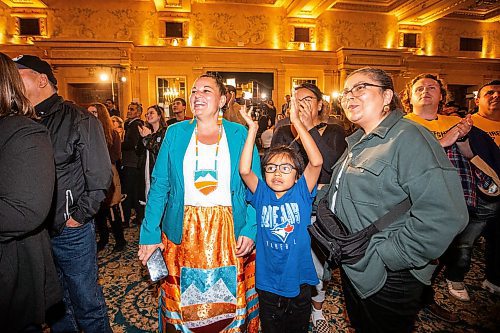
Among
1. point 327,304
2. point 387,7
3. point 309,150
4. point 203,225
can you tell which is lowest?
point 327,304

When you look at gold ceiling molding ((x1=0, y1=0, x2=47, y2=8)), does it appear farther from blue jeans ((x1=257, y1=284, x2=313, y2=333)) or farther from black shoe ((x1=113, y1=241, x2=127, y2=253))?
blue jeans ((x1=257, y1=284, x2=313, y2=333))

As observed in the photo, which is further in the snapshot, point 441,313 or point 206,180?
point 441,313

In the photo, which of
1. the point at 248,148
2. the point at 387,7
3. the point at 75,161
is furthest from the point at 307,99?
the point at 387,7

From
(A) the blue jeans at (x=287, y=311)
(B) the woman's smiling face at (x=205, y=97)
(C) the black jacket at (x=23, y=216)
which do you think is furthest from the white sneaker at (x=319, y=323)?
(C) the black jacket at (x=23, y=216)

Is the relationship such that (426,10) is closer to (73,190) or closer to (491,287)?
(491,287)

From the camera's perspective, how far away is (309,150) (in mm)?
1892

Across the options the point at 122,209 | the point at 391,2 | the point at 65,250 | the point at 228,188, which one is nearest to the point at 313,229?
the point at 228,188

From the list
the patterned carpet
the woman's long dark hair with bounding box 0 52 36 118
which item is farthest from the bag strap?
the woman's long dark hair with bounding box 0 52 36 118

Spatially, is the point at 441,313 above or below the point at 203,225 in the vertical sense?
below

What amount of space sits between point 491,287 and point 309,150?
280cm

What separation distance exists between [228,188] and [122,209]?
12.9ft

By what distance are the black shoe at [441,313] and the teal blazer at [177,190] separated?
77.9 inches

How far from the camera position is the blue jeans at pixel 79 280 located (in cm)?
198

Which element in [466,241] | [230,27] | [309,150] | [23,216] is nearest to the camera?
[23,216]
